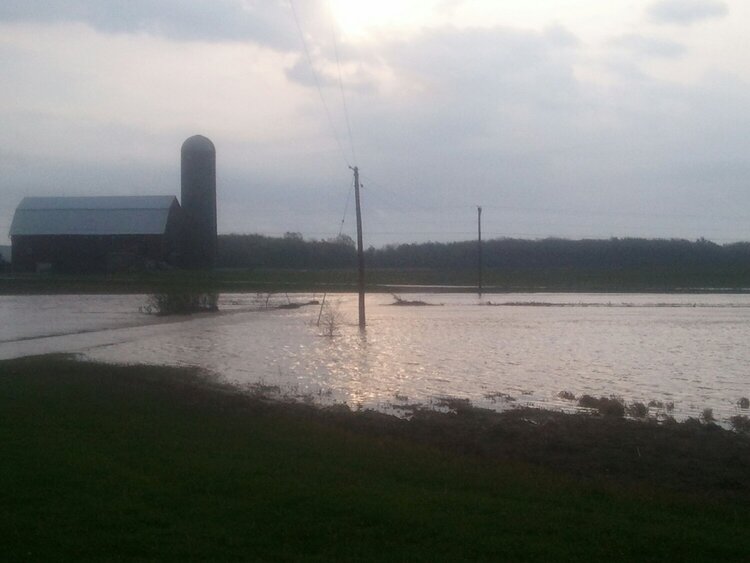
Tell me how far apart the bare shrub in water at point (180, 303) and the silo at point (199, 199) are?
3415cm

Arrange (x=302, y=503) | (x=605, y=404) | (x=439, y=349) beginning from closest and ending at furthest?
1. (x=302, y=503)
2. (x=605, y=404)
3. (x=439, y=349)

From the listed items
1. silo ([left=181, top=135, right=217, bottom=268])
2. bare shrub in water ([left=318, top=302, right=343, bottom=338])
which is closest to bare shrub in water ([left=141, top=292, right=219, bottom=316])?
bare shrub in water ([left=318, top=302, right=343, bottom=338])

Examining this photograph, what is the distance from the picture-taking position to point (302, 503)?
323 inches

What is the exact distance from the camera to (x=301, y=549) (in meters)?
6.96

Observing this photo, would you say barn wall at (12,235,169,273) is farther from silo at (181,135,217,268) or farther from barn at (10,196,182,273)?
silo at (181,135,217,268)

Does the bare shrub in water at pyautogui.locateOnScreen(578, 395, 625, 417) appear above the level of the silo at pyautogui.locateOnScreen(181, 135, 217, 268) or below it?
below

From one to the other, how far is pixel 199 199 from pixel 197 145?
4.94 meters

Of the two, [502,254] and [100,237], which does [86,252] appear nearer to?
[100,237]

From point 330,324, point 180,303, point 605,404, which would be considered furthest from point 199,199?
point 605,404

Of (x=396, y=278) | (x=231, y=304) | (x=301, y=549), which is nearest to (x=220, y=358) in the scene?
(x=301, y=549)

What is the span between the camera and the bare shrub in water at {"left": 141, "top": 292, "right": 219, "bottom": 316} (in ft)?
148

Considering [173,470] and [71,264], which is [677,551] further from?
[71,264]

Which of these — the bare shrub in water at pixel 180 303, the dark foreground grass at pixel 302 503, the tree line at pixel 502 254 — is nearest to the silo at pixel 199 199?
the tree line at pixel 502 254

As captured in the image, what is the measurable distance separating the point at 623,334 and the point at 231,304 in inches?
1123
